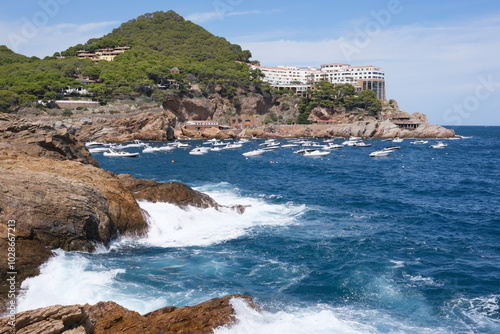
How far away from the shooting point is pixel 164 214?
23250mm

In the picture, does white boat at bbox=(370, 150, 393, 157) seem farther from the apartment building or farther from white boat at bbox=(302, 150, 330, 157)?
the apartment building

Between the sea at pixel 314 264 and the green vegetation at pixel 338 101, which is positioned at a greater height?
the green vegetation at pixel 338 101

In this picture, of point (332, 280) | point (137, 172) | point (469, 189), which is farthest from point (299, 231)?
point (137, 172)

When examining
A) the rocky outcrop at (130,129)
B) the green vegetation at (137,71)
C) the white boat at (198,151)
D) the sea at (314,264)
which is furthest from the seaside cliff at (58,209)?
the green vegetation at (137,71)

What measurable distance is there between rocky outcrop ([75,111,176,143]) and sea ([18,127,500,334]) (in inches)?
2558

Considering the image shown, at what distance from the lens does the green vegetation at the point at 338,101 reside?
13562 centimetres

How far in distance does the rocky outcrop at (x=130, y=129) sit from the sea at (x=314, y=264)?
65.0 m

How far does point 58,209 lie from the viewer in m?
16.7

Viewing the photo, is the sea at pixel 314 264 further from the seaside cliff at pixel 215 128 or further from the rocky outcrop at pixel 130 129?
the seaside cliff at pixel 215 128

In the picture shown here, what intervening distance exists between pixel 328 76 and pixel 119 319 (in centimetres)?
17898

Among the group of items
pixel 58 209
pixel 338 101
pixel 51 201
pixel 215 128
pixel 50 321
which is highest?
pixel 338 101

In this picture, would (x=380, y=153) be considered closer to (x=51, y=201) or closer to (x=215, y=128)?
(x=215, y=128)

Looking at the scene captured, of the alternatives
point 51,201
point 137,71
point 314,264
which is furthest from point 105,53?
point 314,264

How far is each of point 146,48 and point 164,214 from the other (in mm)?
158811
